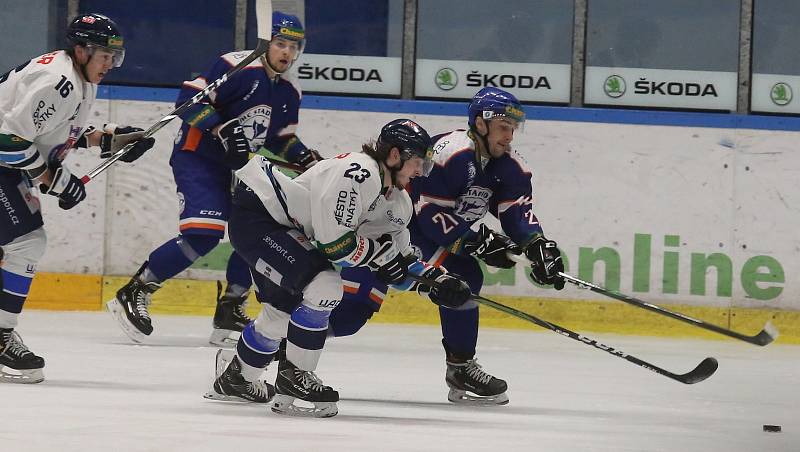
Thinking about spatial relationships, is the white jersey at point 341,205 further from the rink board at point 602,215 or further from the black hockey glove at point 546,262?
the rink board at point 602,215

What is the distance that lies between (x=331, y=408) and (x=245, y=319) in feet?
6.37

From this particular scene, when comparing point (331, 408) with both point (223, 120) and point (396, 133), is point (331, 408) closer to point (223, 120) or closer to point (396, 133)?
point (396, 133)

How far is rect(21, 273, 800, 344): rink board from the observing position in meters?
6.71

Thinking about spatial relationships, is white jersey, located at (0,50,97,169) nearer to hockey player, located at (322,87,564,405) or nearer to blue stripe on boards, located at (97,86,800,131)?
hockey player, located at (322,87,564,405)

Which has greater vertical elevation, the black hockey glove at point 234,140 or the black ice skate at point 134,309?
the black hockey glove at point 234,140

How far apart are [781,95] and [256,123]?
2.81 metres

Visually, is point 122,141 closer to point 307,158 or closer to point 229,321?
point 307,158

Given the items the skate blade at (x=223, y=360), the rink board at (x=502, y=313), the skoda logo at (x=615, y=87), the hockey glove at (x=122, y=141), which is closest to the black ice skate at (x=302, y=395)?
the skate blade at (x=223, y=360)

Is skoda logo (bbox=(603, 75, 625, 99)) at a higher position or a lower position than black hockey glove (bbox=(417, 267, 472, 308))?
higher

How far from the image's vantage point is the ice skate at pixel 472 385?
4.51 meters

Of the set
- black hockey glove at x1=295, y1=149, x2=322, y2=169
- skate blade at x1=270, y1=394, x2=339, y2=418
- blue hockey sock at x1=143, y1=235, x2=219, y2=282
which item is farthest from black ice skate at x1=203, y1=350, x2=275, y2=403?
black hockey glove at x1=295, y1=149, x2=322, y2=169

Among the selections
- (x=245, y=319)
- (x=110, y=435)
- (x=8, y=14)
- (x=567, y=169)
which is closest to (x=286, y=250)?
(x=110, y=435)

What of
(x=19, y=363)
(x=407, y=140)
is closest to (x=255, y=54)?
(x=19, y=363)

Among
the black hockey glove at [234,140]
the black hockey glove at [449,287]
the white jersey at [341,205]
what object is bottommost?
the black hockey glove at [449,287]
